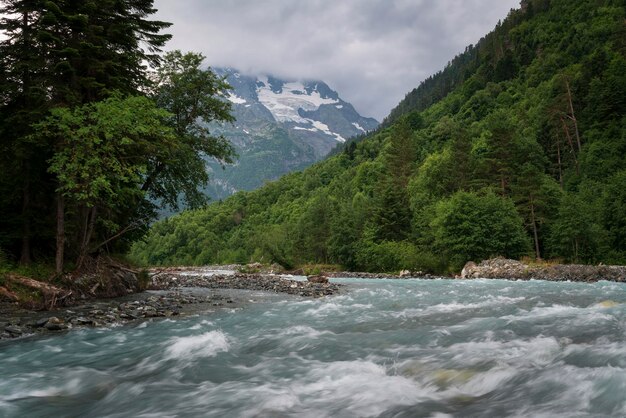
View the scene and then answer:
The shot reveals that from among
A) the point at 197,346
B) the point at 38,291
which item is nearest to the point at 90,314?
the point at 38,291

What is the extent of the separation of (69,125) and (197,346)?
436 inches

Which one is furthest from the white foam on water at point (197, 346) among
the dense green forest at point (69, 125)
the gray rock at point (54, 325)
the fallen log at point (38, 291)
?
the dense green forest at point (69, 125)

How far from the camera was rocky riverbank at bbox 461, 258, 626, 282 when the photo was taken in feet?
107

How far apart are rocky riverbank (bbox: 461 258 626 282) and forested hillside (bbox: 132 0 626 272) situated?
486 cm

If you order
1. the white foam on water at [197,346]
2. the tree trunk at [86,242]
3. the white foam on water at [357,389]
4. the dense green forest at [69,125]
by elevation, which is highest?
the dense green forest at [69,125]

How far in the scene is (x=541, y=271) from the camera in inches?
1489

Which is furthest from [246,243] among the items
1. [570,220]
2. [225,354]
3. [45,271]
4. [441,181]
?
[225,354]

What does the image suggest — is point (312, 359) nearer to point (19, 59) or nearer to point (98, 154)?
point (98, 154)

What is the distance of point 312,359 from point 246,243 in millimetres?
139713

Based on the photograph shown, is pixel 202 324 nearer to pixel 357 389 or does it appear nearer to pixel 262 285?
pixel 357 389

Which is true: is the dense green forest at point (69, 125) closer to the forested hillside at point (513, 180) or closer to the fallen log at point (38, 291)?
the fallen log at point (38, 291)

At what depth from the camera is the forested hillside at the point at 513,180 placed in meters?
49.8

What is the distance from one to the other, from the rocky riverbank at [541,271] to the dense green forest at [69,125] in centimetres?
3173

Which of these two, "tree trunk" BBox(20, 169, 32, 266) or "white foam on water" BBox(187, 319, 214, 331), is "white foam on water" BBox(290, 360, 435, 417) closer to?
"white foam on water" BBox(187, 319, 214, 331)
